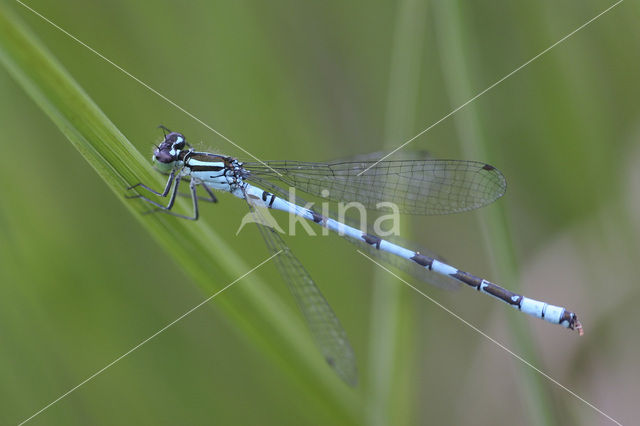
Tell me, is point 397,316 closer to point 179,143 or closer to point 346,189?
point 346,189

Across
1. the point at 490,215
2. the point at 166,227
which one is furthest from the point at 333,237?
the point at 166,227

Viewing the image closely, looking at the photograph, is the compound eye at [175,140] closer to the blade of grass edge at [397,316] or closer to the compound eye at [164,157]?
the compound eye at [164,157]

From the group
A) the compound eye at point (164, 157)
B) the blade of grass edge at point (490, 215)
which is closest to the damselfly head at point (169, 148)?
the compound eye at point (164, 157)

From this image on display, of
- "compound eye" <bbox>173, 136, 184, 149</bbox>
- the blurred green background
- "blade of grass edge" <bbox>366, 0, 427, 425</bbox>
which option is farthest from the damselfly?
"blade of grass edge" <bbox>366, 0, 427, 425</bbox>

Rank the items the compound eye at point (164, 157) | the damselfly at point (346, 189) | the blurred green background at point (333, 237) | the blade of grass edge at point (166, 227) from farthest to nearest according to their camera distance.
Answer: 1. the compound eye at point (164, 157)
2. the damselfly at point (346, 189)
3. the blurred green background at point (333, 237)
4. the blade of grass edge at point (166, 227)

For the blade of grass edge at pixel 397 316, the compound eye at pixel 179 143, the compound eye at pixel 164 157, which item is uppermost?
the compound eye at pixel 179 143

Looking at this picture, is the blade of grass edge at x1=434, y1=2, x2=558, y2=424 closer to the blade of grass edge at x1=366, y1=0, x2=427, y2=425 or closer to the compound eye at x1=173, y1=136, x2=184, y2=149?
the blade of grass edge at x1=366, y1=0, x2=427, y2=425

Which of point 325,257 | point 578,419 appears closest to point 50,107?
point 325,257

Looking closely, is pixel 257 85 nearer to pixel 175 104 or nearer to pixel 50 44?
pixel 175 104
